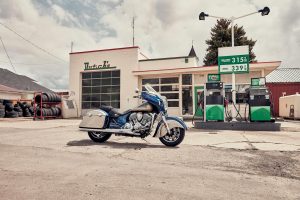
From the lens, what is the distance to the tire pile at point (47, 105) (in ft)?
67.3

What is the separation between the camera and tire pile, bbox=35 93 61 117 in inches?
808

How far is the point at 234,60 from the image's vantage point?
13.4m

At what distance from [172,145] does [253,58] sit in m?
34.6

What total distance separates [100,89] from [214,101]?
13169 millimetres

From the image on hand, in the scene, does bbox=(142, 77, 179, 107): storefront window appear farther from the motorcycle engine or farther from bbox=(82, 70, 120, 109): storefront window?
the motorcycle engine

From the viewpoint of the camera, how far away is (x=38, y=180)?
3.79 meters

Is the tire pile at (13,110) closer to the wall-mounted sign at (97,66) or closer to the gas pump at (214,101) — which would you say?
the wall-mounted sign at (97,66)

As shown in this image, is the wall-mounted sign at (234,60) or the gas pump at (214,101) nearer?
the gas pump at (214,101)

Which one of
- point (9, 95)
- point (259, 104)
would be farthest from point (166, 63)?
point (9, 95)

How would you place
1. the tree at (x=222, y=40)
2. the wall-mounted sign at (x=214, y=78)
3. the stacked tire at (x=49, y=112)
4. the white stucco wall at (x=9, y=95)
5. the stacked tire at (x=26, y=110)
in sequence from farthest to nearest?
1. the tree at (x=222, y=40)
2. the white stucco wall at (x=9, y=95)
3. the stacked tire at (x=26, y=110)
4. the stacked tire at (x=49, y=112)
5. the wall-mounted sign at (x=214, y=78)

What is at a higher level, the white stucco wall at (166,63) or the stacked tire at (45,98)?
the white stucco wall at (166,63)

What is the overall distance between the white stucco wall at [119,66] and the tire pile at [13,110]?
4.22 m

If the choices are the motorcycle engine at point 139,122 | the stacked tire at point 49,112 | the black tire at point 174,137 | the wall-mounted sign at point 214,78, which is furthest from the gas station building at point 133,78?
the motorcycle engine at point 139,122

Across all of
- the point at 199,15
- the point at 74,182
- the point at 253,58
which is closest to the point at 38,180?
the point at 74,182
